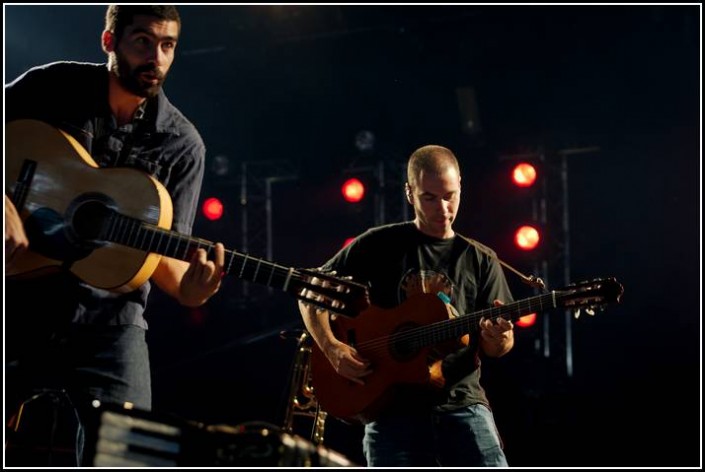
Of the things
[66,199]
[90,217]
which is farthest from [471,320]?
[66,199]

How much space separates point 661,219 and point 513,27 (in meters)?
3.11

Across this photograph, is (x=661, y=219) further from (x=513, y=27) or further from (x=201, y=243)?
(x=201, y=243)

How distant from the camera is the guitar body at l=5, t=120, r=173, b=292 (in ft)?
9.59

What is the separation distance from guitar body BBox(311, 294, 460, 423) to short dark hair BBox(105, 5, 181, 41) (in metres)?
1.92

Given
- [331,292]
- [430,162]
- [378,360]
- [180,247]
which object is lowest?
[378,360]

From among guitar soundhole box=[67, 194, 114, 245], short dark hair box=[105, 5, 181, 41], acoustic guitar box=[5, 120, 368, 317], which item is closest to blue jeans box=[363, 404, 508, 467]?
acoustic guitar box=[5, 120, 368, 317]

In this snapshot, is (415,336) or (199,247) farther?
(415,336)

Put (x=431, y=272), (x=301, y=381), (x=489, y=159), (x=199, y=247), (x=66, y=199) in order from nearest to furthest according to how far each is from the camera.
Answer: (x=66, y=199)
(x=199, y=247)
(x=431, y=272)
(x=301, y=381)
(x=489, y=159)

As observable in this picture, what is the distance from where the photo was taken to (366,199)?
9.31m

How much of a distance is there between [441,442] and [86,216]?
2.09m

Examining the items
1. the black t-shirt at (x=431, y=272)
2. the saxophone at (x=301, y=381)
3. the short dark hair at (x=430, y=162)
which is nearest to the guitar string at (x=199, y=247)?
the black t-shirt at (x=431, y=272)

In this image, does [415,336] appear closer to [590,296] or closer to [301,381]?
[590,296]

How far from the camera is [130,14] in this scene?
10.4 ft

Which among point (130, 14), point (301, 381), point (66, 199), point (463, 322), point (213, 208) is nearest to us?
point (66, 199)
